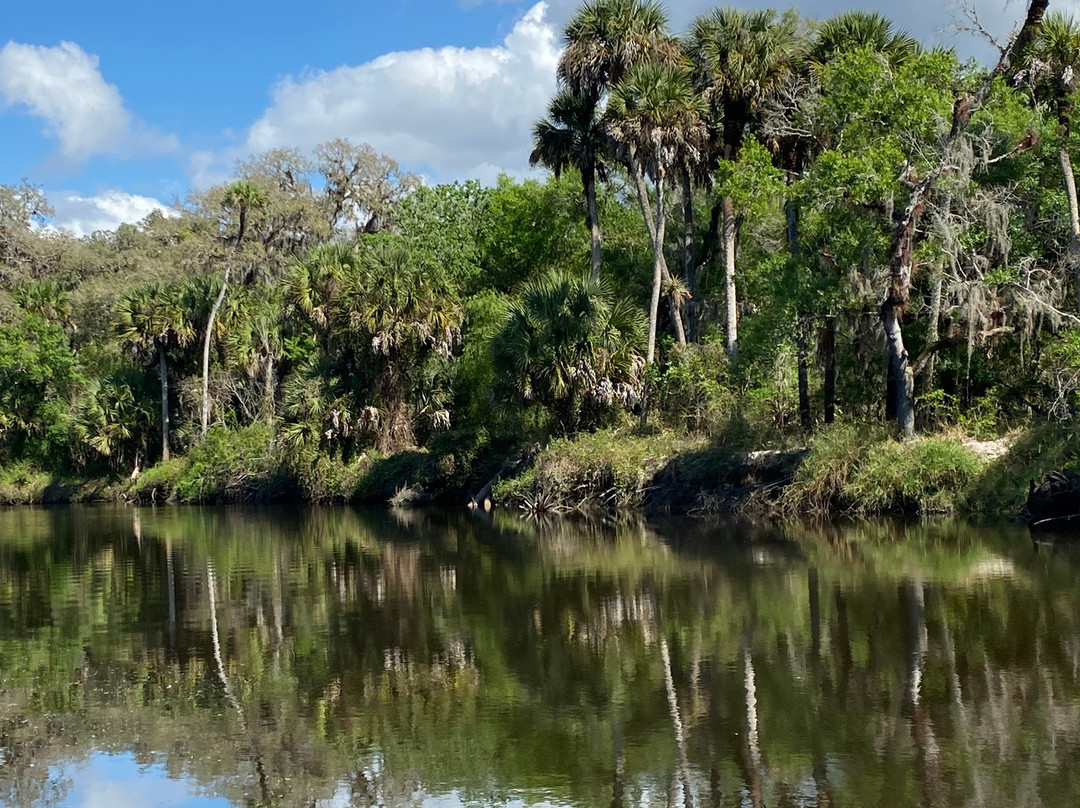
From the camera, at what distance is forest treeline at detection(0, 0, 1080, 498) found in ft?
85.4

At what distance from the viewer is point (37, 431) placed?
2178 inches

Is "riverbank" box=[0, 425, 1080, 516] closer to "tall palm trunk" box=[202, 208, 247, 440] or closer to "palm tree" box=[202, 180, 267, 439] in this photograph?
"tall palm trunk" box=[202, 208, 247, 440]

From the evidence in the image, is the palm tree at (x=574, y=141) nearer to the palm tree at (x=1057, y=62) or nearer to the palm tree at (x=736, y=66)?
the palm tree at (x=736, y=66)

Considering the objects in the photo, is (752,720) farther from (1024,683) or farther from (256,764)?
(256,764)

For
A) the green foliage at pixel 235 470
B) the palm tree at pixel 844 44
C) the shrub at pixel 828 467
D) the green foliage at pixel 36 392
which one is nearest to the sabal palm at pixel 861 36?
the palm tree at pixel 844 44

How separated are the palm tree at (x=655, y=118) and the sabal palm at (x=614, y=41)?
0.97 metres

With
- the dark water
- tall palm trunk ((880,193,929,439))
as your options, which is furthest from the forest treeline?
the dark water

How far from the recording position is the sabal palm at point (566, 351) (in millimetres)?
34875

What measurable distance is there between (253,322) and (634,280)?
1774 centimetres

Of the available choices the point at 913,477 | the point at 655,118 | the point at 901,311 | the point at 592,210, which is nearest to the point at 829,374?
the point at 901,311

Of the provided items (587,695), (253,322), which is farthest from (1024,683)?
(253,322)

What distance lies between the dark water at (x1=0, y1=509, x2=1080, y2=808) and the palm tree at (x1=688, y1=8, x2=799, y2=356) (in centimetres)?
1626

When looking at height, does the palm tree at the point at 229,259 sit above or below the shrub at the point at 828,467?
above

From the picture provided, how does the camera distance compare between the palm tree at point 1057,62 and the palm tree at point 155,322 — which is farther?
the palm tree at point 155,322
